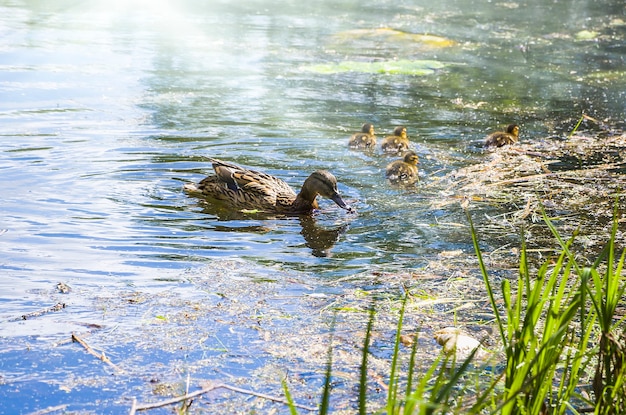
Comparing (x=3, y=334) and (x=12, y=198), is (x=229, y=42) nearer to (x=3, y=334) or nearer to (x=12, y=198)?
(x=12, y=198)

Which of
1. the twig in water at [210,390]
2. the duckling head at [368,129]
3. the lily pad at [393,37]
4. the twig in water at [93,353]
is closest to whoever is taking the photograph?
the twig in water at [210,390]

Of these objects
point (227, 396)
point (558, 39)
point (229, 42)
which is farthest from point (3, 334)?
point (558, 39)

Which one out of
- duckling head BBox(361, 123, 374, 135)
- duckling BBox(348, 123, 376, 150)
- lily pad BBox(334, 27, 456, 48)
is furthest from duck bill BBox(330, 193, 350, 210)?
lily pad BBox(334, 27, 456, 48)

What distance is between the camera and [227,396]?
11.8 ft

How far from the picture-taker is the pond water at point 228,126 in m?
5.30

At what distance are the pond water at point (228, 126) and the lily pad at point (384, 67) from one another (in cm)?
6

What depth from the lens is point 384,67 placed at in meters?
13.5

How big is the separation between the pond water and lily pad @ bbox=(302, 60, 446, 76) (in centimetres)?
6

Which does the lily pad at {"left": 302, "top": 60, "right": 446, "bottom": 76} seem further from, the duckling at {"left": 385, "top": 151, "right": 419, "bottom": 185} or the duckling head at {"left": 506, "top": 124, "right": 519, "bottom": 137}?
the duckling at {"left": 385, "top": 151, "right": 419, "bottom": 185}

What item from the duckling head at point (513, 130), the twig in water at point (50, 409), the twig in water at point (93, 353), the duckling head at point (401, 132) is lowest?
the twig in water at point (50, 409)

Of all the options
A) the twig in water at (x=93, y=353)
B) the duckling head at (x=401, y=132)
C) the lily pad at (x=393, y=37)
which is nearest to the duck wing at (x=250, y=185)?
the duckling head at (x=401, y=132)

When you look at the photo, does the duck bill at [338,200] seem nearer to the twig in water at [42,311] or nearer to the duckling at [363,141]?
the duckling at [363,141]

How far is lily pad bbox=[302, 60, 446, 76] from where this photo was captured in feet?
43.2

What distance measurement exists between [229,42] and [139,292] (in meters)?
11.3
